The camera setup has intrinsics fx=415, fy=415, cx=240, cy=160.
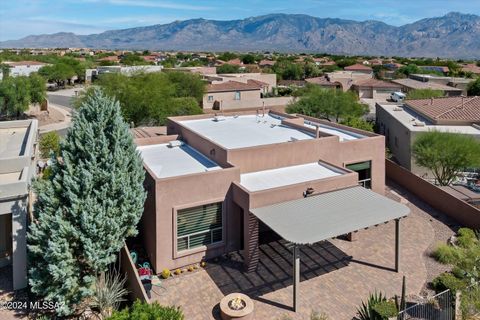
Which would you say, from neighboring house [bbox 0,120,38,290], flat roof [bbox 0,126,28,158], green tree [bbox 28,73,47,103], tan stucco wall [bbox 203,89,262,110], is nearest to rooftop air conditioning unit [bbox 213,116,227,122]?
neighboring house [bbox 0,120,38,290]

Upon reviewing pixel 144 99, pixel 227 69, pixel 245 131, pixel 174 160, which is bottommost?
pixel 174 160

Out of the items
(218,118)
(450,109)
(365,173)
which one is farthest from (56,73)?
(365,173)

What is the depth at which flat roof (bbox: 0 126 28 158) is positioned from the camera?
23156mm

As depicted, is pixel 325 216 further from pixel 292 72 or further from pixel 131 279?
pixel 292 72

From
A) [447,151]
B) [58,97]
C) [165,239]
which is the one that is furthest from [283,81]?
[165,239]

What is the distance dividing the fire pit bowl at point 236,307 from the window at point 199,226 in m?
3.51

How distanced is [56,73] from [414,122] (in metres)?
80.9

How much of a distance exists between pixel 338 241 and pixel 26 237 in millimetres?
13709

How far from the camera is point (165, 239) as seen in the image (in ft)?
56.7

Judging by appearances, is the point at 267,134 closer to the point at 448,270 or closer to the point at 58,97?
the point at 448,270

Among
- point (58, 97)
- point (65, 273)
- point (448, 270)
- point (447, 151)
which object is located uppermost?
point (58, 97)

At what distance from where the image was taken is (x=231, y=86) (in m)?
73.8

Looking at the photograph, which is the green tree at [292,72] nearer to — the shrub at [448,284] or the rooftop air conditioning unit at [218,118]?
the rooftop air conditioning unit at [218,118]

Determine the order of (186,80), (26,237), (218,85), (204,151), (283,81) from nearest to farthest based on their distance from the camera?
(26,237) < (204,151) < (186,80) < (218,85) < (283,81)
